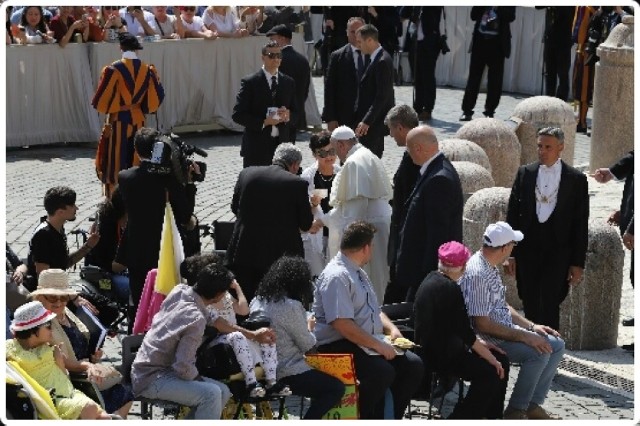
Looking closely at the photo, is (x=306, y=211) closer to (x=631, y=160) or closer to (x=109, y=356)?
(x=109, y=356)

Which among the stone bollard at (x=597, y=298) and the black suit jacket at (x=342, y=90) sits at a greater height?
the black suit jacket at (x=342, y=90)

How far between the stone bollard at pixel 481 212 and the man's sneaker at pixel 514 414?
215 centimetres

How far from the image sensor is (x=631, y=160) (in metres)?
12.1

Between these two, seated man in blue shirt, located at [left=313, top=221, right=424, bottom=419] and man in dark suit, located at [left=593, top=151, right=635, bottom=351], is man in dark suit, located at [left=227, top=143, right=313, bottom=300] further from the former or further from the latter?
man in dark suit, located at [left=593, top=151, right=635, bottom=351]

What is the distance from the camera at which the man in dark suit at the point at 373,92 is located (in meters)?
15.4

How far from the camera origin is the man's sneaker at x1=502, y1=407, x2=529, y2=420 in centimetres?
994

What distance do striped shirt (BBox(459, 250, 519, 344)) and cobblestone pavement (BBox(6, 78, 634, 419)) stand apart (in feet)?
2.32

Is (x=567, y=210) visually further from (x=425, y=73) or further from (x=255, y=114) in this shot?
(x=425, y=73)

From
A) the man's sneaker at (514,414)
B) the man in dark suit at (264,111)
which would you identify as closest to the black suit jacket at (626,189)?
the man's sneaker at (514,414)

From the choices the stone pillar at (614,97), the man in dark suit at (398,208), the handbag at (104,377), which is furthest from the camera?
the stone pillar at (614,97)

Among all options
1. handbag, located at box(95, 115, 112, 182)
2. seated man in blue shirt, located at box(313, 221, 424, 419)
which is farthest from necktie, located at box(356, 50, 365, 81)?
seated man in blue shirt, located at box(313, 221, 424, 419)

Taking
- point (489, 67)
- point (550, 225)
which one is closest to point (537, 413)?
point (550, 225)

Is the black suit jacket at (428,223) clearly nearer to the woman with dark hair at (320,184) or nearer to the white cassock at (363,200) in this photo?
the white cassock at (363,200)

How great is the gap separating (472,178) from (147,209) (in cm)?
293
